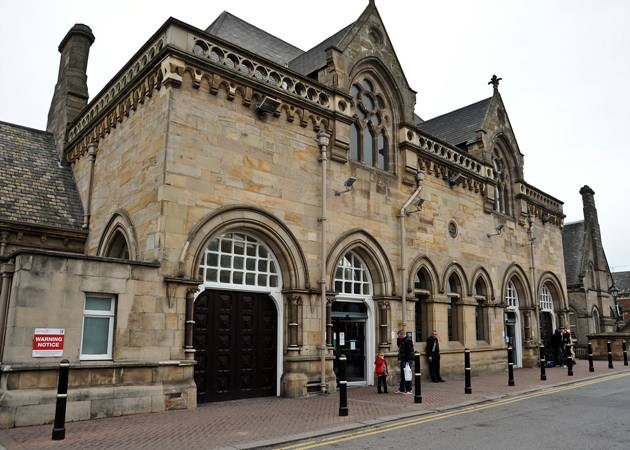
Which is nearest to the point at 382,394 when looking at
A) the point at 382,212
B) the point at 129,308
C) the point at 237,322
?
the point at 237,322

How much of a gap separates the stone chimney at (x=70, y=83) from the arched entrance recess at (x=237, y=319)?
981cm

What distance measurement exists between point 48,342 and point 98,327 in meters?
1.04

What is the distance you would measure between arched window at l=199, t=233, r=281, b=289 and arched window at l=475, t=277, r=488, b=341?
10599mm

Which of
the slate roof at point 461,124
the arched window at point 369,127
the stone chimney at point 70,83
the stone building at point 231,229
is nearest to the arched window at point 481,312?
the stone building at point 231,229

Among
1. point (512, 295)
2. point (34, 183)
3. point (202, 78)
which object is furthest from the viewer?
point (512, 295)

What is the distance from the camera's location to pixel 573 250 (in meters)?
38.9

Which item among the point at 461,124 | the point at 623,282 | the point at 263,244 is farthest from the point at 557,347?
the point at 623,282

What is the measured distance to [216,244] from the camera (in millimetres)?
12898

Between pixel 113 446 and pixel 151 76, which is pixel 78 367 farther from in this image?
pixel 151 76

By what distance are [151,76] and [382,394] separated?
394 inches

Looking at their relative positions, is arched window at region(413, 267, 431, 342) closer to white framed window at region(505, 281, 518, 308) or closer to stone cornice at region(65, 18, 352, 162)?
stone cornice at region(65, 18, 352, 162)

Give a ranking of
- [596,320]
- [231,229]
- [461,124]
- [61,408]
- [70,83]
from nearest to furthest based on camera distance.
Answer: [61,408]
[231,229]
[70,83]
[461,124]
[596,320]

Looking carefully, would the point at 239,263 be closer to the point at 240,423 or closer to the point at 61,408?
the point at 240,423

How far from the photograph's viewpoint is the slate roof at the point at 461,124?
23.5m
